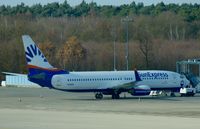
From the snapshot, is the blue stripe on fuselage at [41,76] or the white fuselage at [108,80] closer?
the blue stripe on fuselage at [41,76]

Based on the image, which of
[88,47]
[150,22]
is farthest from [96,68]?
[150,22]

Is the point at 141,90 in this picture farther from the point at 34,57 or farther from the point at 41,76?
the point at 34,57

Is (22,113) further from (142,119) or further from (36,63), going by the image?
(36,63)

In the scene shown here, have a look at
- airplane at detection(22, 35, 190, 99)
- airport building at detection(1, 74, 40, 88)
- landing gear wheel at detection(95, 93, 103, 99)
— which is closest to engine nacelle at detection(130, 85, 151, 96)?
airplane at detection(22, 35, 190, 99)

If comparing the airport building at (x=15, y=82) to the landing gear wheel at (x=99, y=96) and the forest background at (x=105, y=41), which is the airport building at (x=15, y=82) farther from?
the landing gear wheel at (x=99, y=96)

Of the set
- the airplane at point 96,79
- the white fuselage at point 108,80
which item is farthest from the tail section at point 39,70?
the white fuselage at point 108,80

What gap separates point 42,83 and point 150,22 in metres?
99.3

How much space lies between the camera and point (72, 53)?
13362 centimetres

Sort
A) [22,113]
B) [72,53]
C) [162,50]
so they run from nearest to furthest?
1. [22,113]
2. [72,53]
3. [162,50]

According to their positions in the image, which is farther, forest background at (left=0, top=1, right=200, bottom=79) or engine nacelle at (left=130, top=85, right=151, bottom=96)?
forest background at (left=0, top=1, right=200, bottom=79)

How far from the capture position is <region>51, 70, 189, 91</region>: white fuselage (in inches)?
2888

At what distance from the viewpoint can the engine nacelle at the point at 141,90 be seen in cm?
7462

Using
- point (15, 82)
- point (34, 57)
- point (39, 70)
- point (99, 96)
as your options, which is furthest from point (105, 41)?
point (39, 70)

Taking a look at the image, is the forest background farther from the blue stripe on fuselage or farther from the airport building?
the blue stripe on fuselage
